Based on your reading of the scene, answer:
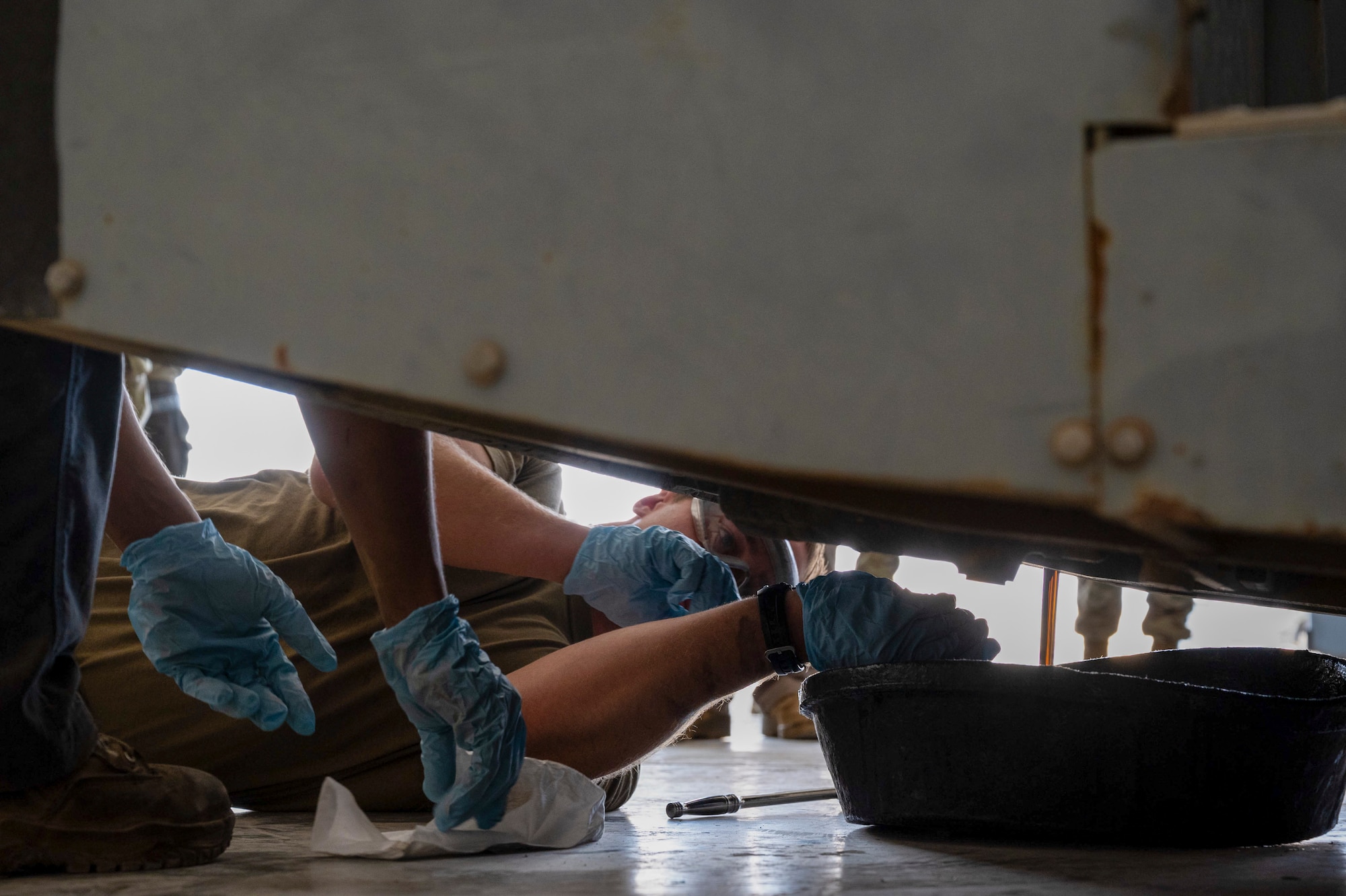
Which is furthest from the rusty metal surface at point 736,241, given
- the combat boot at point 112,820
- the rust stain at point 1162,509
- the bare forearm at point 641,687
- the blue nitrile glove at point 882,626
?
the bare forearm at point 641,687

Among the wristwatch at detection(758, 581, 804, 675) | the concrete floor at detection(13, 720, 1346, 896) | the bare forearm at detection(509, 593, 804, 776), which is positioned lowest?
the concrete floor at detection(13, 720, 1346, 896)

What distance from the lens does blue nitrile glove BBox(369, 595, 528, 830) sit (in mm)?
946

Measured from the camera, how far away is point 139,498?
1104mm

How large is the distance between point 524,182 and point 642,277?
0.08m

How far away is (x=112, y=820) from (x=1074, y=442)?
82 cm

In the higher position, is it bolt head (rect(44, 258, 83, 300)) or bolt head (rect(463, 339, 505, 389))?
bolt head (rect(44, 258, 83, 300))

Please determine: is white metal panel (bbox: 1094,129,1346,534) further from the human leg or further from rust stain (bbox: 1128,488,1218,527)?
the human leg

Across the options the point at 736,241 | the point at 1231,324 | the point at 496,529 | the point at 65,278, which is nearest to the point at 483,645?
the point at 496,529

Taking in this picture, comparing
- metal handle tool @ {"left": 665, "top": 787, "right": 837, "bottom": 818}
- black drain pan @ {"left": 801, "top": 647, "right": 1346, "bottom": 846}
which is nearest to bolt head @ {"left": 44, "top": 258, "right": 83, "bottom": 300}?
black drain pan @ {"left": 801, "top": 647, "right": 1346, "bottom": 846}

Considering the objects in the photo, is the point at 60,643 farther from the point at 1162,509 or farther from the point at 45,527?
the point at 1162,509

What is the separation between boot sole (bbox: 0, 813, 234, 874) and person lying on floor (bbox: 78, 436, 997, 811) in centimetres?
39

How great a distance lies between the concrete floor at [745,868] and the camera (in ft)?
2.80

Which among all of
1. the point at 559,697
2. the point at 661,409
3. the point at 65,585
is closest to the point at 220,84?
the point at 661,409

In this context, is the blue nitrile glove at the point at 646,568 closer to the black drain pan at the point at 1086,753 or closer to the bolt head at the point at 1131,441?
the black drain pan at the point at 1086,753
